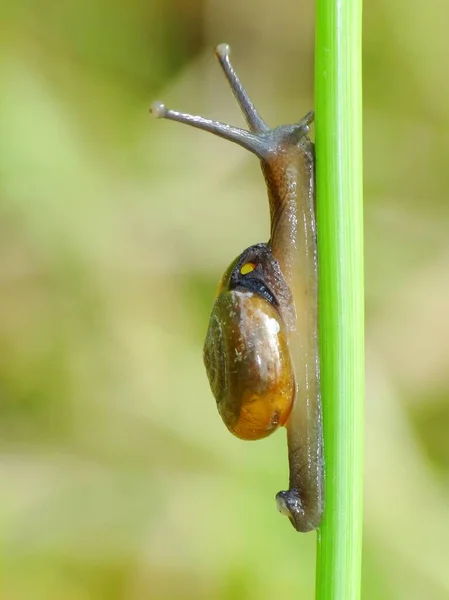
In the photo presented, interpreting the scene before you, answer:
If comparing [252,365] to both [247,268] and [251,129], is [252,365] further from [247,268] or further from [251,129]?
[251,129]

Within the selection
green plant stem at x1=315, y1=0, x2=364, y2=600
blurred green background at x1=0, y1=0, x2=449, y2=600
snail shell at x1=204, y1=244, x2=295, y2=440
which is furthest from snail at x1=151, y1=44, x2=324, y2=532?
blurred green background at x1=0, y1=0, x2=449, y2=600

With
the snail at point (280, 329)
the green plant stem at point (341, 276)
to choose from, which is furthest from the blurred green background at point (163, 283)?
the green plant stem at point (341, 276)

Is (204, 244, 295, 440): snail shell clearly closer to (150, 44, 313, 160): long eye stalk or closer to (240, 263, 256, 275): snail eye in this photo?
(240, 263, 256, 275): snail eye

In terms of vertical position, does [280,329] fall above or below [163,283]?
below

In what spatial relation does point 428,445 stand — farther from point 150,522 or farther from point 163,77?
point 163,77

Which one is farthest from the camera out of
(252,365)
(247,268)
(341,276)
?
(247,268)

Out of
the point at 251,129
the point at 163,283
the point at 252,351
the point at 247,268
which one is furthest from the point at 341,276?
the point at 163,283
